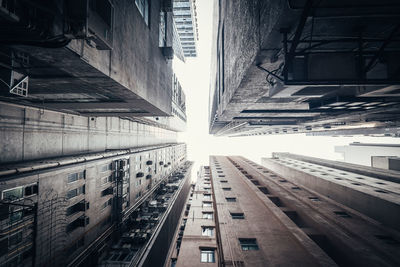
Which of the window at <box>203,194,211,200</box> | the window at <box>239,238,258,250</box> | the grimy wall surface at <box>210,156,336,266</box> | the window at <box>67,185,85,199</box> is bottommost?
the window at <box>203,194,211,200</box>

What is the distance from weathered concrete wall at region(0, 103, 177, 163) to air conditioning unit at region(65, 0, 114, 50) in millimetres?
9816

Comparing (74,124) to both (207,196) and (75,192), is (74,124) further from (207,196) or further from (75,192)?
(207,196)

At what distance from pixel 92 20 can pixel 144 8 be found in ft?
25.9

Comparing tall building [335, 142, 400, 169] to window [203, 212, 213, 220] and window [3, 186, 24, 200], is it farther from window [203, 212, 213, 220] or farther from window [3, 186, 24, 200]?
window [3, 186, 24, 200]

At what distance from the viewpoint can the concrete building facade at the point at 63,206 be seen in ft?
31.8

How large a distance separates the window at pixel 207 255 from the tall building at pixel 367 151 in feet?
270

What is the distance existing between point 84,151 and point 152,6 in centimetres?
1479

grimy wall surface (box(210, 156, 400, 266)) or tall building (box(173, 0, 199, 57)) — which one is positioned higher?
tall building (box(173, 0, 199, 57))

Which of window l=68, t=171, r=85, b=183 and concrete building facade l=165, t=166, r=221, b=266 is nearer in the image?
window l=68, t=171, r=85, b=183

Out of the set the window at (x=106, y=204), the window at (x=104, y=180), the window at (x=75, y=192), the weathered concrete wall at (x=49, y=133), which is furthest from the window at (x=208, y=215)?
the weathered concrete wall at (x=49, y=133)

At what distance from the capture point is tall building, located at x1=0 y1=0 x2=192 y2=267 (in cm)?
473

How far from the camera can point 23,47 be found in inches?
181

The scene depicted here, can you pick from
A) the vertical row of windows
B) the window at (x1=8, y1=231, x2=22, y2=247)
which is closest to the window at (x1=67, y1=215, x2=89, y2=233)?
the window at (x1=8, y1=231, x2=22, y2=247)

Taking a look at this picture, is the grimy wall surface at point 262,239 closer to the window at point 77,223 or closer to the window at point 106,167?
the window at point 77,223
